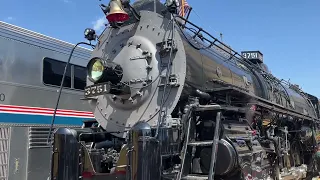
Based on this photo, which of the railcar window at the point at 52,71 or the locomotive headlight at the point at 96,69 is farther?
the railcar window at the point at 52,71

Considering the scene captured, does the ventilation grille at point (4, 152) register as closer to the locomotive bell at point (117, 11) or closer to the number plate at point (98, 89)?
the number plate at point (98, 89)

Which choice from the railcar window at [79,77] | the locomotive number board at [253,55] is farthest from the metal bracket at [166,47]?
the locomotive number board at [253,55]

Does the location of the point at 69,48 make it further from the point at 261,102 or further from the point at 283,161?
the point at 283,161

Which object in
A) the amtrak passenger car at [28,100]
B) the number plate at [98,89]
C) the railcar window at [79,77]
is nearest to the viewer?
the number plate at [98,89]

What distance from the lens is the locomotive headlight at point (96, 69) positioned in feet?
14.6

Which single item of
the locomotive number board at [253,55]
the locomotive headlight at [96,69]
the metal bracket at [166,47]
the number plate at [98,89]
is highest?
the locomotive number board at [253,55]

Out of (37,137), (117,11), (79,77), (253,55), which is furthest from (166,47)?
(253,55)

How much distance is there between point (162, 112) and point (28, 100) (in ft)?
11.8

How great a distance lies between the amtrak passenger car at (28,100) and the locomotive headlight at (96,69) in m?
2.86

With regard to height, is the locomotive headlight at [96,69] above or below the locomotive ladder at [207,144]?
above

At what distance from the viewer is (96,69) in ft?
14.7

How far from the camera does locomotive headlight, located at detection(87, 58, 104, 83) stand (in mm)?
4445

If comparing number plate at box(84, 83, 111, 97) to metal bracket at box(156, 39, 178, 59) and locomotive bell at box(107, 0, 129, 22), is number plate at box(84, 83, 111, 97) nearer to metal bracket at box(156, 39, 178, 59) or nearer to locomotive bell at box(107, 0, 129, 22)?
metal bracket at box(156, 39, 178, 59)

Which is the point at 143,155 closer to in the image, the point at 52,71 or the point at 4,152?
the point at 4,152
